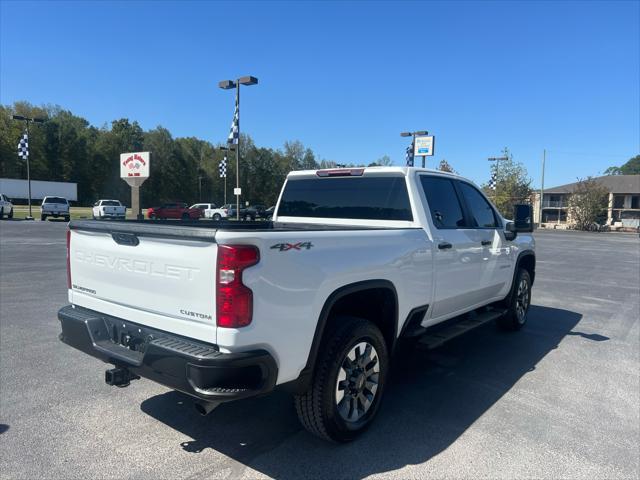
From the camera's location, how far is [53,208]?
33.1 meters

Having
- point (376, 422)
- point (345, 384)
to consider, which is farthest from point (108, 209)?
point (345, 384)

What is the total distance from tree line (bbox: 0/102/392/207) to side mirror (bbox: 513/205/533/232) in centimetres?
6037

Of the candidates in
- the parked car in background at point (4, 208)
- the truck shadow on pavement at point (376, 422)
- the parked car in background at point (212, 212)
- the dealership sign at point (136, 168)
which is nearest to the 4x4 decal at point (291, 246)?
the truck shadow on pavement at point (376, 422)

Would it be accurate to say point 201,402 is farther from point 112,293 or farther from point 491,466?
point 491,466

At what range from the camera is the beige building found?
54.8 meters

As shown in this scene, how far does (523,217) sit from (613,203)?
63.2 m

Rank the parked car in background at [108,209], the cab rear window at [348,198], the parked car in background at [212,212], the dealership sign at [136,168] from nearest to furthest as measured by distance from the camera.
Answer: the cab rear window at [348,198] < the dealership sign at [136,168] < the parked car in background at [108,209] < the parked car in background at [212,212]

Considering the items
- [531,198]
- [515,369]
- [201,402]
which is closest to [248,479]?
[201,402]

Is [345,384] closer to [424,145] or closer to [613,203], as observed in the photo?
[424,145]

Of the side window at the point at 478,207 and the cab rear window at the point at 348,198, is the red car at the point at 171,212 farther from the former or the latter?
the side window at the point at 478,207

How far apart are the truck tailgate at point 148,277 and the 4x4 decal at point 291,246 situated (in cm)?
34

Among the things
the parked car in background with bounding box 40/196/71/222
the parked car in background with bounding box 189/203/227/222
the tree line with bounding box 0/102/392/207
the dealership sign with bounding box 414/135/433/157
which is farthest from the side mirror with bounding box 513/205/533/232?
the tree line with bounding box 0/102/392/207

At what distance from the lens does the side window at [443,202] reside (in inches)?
170

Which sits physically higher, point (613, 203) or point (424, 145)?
point (424, 145)
